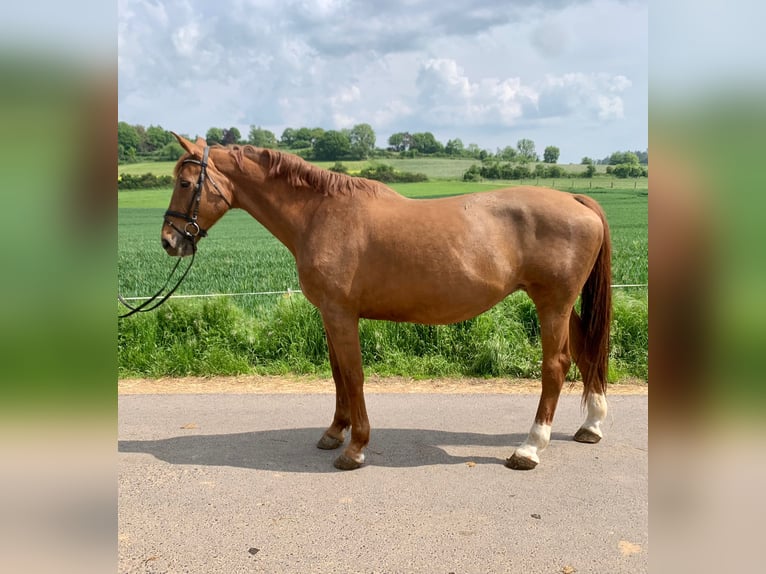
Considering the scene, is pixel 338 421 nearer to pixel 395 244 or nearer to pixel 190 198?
pixel 395 244

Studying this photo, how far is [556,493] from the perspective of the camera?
3.49m

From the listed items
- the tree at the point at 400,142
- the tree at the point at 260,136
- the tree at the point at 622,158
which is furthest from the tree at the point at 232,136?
the tree at the point at 622,158

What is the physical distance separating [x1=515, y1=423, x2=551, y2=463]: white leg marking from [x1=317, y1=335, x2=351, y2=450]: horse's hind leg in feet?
4.53

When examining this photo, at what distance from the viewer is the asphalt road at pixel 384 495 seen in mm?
2789

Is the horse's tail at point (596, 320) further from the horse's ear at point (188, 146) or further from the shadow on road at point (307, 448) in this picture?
the horse's ear at point (188, 146)

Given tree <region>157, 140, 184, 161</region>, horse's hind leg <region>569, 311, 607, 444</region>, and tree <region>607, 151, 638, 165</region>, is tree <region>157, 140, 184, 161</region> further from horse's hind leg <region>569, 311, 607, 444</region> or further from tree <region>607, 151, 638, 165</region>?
horse's hind leg <region>569, 311, 607, 444</region>

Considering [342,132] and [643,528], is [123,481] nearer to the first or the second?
[643,528]

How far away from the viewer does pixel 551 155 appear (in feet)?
75.3

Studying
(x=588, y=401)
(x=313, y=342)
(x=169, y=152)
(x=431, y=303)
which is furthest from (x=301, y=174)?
(x=169, y=152)

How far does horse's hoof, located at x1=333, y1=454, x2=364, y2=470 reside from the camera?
12.7ft

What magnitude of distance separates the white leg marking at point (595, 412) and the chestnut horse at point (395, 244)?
0.56 meters

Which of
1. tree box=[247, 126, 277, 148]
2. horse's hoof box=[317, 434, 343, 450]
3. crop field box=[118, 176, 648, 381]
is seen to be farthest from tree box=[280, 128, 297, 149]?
horse's hoof box=[317, 434, 343, 450]

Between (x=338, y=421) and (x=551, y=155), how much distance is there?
2120 cm
